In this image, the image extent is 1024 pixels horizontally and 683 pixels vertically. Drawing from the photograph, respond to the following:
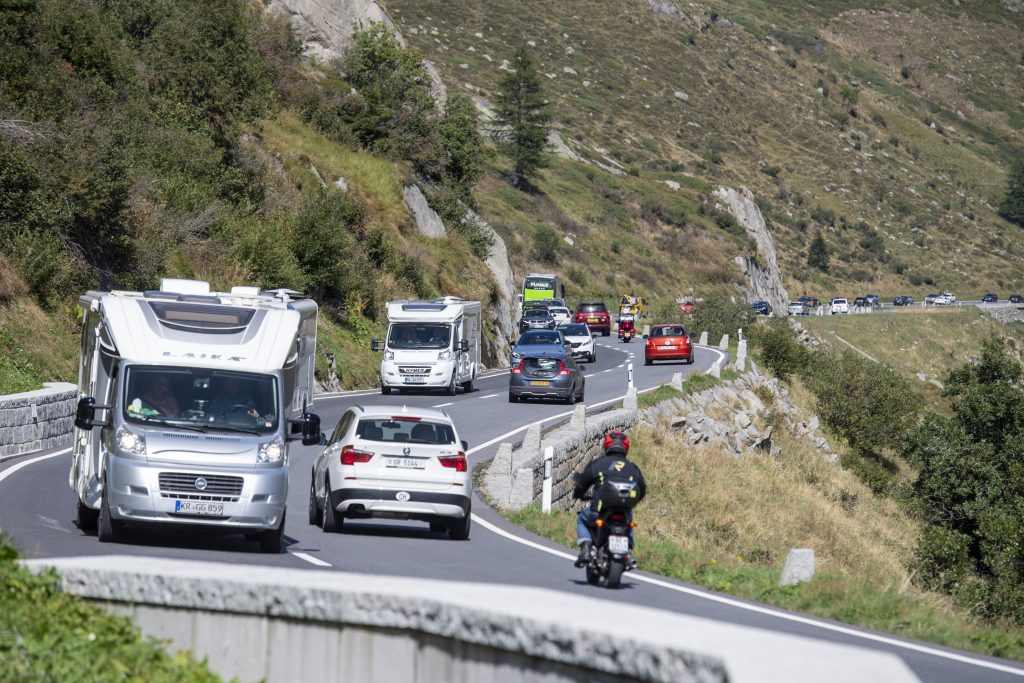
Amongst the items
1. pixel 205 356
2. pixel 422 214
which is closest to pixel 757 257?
pixel 422 214

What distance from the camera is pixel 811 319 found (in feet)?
290

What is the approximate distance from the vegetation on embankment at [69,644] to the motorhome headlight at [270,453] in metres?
6.09

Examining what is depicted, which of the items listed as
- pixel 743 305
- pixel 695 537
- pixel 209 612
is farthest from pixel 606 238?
pixel 209 612

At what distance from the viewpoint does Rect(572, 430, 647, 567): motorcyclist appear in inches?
491

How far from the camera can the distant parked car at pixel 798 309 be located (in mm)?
103000

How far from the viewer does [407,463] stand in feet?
51.3

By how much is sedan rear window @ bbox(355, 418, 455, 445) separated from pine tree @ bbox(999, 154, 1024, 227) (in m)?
151

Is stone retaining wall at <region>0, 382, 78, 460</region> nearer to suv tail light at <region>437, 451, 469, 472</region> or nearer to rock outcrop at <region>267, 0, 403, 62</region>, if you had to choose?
suv tail light at <region>437, 451, 469, 472</region>

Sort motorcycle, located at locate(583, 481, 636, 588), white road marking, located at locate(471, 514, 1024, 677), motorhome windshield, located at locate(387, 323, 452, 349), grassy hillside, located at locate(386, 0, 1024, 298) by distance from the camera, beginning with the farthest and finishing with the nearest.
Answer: grassy hillside, located at locate(386, 0, 1024, 298), motorhome windshield, located at locate(387, 323, 452, 349), motorcycle, located at locate(583, 481, 636, 588), white road marking, located at locate(471, 514, 1024, 677)

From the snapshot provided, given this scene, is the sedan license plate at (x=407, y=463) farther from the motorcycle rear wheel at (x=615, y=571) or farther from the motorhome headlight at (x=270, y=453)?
the motorcycle rear wheel at (x=615, y=571)

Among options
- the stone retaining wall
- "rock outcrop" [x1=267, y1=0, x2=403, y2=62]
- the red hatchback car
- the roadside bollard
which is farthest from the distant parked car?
the stone retaining wall

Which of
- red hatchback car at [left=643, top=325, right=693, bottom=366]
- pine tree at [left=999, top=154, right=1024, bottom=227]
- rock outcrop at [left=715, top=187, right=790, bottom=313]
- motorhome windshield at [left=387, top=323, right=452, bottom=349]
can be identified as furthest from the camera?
pine tree at [left=999, top=154, right=1024, bottom=227]

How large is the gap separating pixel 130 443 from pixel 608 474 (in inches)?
181

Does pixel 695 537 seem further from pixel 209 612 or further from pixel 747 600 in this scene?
pixel 209 612
